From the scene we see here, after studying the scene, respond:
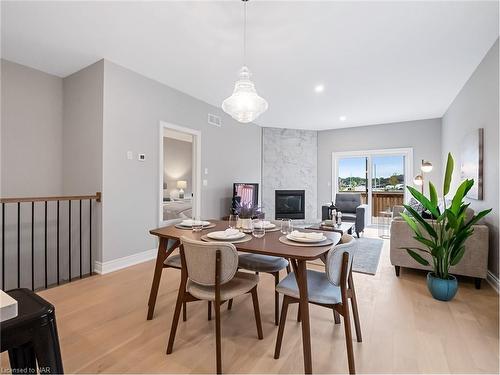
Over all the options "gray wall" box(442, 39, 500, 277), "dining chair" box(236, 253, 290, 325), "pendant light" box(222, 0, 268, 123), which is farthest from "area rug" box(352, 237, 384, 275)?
"pendant light" box(222, 0, 268, 123)

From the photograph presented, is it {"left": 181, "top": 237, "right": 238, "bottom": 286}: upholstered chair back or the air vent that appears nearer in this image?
{"left": 181, "top": 237, "right": 238, "bottom": 286}: upholstered chair back

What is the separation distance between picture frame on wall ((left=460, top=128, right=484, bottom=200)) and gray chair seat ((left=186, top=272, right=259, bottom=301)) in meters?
3.13

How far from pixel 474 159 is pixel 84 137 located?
16.7ft

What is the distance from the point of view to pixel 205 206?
4.77 metres

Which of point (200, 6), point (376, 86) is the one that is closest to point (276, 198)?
point (376, 86)

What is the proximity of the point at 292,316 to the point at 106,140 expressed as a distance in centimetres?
292

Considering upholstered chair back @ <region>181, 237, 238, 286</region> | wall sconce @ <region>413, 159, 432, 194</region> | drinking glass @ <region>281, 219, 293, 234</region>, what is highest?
wall sconce @ <region>413, 159, 432, 194</region>

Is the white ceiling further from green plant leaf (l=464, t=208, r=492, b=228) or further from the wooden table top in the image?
the wooden table top

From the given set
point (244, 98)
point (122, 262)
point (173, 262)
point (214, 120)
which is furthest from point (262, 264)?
point (214, 120)

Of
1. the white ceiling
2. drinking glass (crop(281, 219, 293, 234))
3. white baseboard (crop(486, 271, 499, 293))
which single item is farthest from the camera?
white baseboard (crop(486, 271, 499, 293))

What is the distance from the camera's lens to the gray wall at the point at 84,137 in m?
3.21

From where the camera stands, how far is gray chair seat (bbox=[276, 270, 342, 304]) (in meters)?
1.56

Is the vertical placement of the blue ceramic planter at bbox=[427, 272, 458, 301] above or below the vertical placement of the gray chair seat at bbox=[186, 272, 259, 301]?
below

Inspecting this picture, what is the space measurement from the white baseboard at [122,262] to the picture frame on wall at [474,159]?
444 cm
